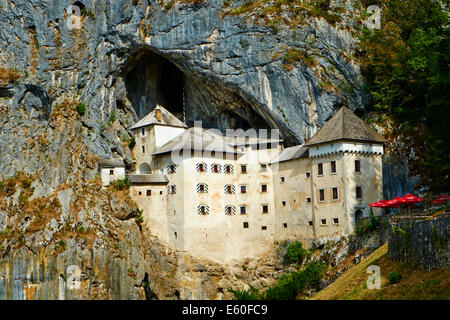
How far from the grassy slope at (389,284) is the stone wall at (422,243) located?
55 centimetres

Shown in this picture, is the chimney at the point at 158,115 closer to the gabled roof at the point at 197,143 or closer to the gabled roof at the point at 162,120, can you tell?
the gabled roof at the point at 162,120

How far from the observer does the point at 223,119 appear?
74500mm

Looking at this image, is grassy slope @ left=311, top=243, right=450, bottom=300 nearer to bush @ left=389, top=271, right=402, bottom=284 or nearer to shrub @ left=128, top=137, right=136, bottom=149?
bush @ left=389, top=271, right=402, bottom=284

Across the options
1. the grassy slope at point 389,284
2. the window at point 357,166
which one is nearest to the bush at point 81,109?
the window at point 357,166

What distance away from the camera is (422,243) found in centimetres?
4141

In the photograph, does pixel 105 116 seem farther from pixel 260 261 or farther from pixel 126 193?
pixel 260 261

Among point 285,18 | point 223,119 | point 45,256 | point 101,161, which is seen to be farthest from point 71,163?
point 285,18

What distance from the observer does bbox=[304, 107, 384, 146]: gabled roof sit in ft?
204

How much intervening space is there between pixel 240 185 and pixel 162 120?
11.6m

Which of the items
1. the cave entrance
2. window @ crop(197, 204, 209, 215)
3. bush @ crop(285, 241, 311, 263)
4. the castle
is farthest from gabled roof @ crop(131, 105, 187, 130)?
bush @ crop(285, 241, 311, 263)

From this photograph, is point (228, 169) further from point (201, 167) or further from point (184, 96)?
point (184, 96)

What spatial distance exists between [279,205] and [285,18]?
20.4 metres

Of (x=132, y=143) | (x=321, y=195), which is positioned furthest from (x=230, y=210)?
(x=132, y=143)
